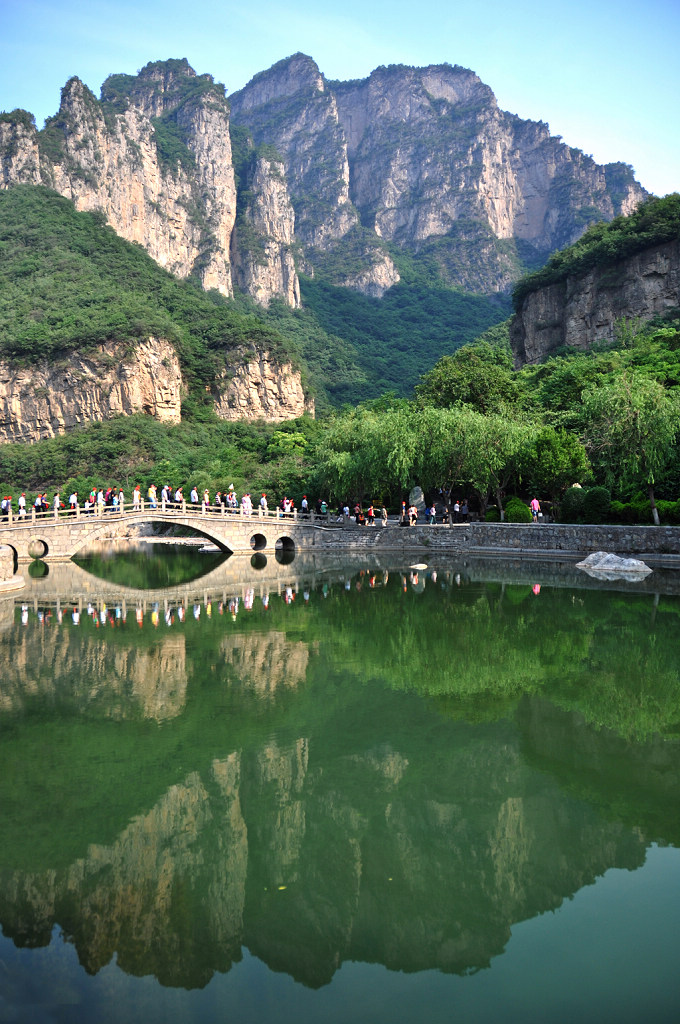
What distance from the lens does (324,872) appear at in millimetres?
6621

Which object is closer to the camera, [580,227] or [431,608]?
[431,608]

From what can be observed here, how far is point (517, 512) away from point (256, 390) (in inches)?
2209

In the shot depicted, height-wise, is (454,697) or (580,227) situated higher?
(580,227)

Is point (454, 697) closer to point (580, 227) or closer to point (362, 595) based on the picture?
point (362, 595)

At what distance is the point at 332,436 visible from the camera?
4422cm

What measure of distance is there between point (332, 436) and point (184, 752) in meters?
35.5

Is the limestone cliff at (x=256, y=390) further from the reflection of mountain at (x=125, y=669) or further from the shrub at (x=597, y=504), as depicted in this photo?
the reflection of mountain at (x=125, y=669)

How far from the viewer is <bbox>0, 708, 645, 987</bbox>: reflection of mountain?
575 centimetres

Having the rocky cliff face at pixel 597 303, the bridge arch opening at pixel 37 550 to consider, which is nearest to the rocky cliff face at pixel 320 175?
the rocky cliff face at pixel 597 303

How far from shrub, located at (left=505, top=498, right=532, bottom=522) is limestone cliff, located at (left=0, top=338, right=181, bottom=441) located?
163ft

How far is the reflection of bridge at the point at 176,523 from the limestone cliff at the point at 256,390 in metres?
45.2

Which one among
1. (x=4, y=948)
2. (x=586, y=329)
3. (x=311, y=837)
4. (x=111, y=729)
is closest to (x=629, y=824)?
(x=311, y=837)

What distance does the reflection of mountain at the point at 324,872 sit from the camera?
575 centimetres

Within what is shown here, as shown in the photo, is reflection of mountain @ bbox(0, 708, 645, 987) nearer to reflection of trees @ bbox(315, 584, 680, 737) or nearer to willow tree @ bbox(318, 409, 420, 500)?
reflection of trees @ bbox(315, 584, 680, 737)
